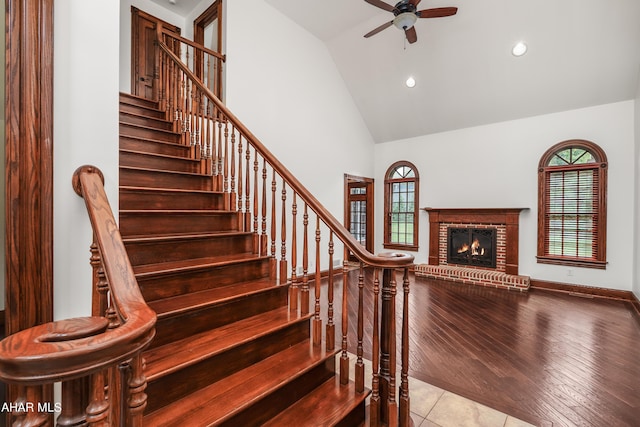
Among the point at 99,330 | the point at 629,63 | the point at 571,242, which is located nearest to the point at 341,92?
the point at 629,63

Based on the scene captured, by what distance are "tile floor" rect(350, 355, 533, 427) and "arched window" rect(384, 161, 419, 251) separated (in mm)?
4503

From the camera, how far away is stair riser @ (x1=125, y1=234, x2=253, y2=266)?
1.95 metres

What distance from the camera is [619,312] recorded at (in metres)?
3.82

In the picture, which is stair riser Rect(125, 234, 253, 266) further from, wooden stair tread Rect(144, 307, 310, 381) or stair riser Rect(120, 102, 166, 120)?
stair riser Rect(120, 102, 166, 120)

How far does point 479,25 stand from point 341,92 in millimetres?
2624

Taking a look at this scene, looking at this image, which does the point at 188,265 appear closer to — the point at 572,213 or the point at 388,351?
the point at 388,351

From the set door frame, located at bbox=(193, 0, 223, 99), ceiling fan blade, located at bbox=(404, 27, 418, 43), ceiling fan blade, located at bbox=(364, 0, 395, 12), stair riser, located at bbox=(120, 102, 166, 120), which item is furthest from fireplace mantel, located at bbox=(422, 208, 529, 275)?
stair riser, located at bbox=(120, 102, 166, 120)

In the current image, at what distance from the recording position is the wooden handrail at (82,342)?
1.67 feet

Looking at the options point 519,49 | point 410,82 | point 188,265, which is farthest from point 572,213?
point 188,265

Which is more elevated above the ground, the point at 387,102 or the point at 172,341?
the point at 387,102

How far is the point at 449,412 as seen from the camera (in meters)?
1.91

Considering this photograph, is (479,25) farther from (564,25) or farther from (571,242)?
(571,242)

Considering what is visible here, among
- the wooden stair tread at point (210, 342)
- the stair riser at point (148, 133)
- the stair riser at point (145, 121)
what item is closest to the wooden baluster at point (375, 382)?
the wooden stair tread at point (210, 342)

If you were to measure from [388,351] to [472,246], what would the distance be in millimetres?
4801
